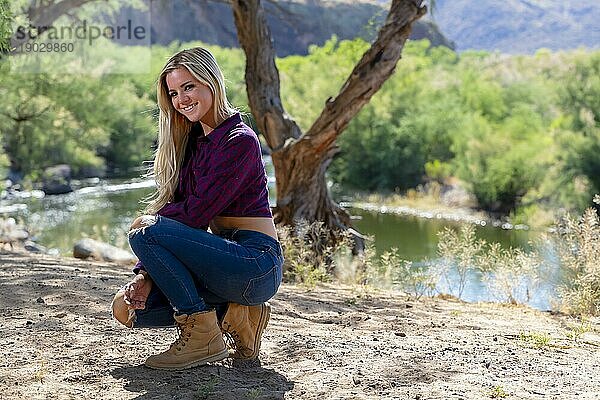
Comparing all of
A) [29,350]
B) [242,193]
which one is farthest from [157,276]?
[29,350]

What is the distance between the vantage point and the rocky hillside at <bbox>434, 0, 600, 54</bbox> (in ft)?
104

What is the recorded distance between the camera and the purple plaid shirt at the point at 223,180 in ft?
10.9

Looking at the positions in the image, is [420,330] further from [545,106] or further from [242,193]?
[545,106]

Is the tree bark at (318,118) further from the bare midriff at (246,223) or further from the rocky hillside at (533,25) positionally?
the rocky hillside at (533,25)

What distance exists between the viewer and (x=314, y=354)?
3830 millimetres

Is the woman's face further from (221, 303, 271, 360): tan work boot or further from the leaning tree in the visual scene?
the leaning tree

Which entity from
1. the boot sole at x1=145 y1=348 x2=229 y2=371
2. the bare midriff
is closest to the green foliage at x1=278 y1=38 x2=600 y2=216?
the bare midriff

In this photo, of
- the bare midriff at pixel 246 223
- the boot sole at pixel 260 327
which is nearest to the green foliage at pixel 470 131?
the boot sole at pixel 260 327

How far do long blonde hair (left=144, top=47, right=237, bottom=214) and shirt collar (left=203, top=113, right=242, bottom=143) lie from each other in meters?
0.04

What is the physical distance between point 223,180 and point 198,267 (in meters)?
0.36

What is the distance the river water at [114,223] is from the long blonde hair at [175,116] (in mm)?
10409

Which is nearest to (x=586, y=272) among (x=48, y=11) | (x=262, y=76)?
(x=262, y=76)

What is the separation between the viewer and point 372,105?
28.0 metres

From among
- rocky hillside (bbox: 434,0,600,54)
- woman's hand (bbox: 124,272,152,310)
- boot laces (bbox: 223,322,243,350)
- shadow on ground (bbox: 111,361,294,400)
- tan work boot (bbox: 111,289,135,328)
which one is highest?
rocky hillside (bbox: 434,0,600,54)
